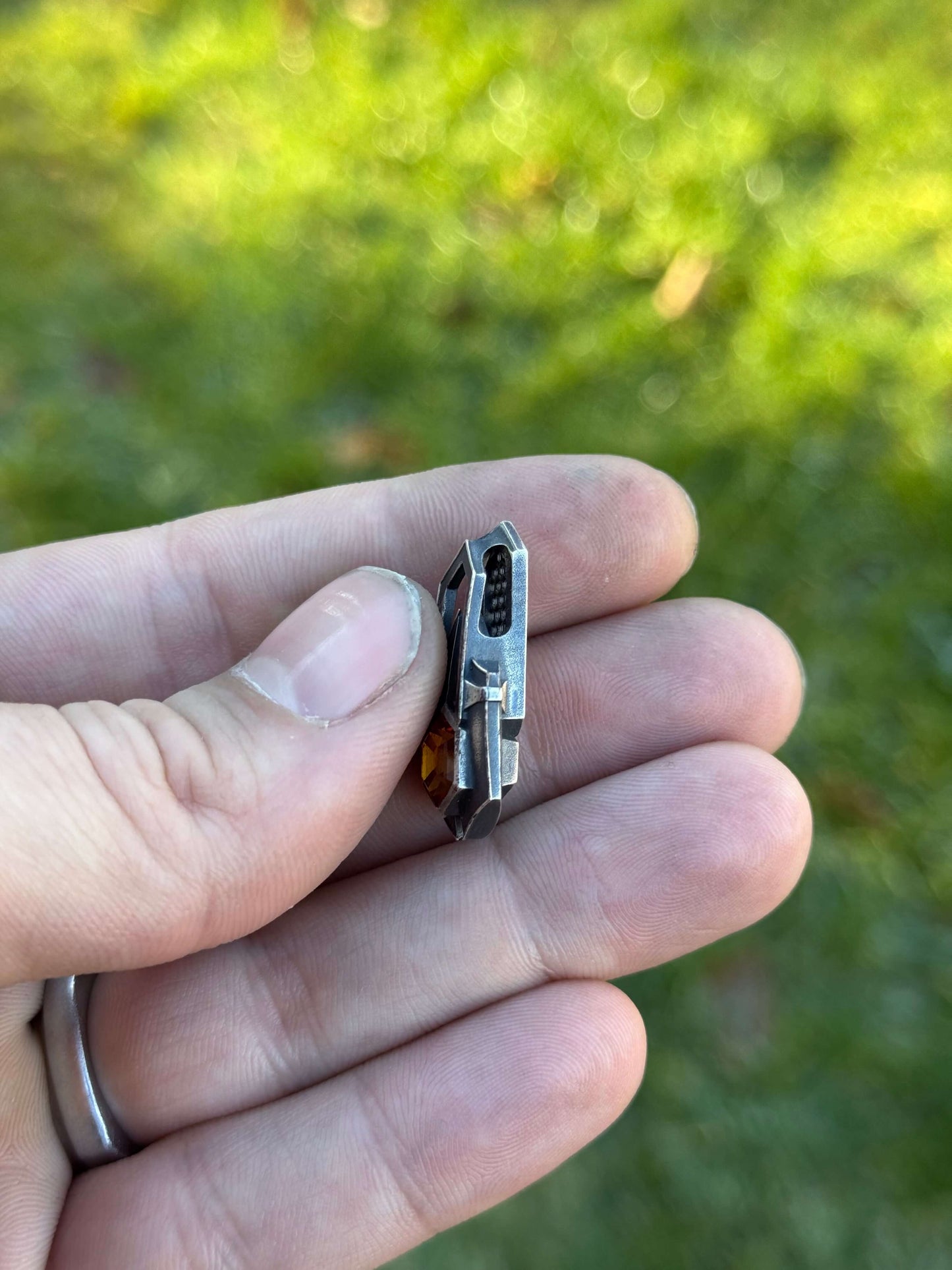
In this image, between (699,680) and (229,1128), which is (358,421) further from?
(229,1128)

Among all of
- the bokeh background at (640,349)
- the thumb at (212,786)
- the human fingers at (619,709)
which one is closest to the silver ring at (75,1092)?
the thumb at (212,786)

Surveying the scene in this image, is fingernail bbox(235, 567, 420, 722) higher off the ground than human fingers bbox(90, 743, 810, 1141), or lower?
higher

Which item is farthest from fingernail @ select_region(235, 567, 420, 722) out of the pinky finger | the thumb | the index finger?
the pinky finger

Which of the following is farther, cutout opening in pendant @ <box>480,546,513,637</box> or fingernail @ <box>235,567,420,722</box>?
cutout opening in pendant @ <box>480,546,513,637</box>

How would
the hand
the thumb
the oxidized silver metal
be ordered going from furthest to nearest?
the oxidized silver metal → the hand → the thumb

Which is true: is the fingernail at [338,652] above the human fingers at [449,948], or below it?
above

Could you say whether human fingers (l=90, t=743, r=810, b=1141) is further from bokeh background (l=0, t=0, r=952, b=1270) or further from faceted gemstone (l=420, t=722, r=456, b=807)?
bokeh background (l=0, t=0, r=952, b=1270)

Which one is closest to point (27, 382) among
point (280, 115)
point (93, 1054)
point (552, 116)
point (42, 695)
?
point (280, 115)

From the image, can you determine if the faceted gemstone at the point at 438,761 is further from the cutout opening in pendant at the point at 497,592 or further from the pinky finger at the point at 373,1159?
the pinky finger at the point at 373,1159

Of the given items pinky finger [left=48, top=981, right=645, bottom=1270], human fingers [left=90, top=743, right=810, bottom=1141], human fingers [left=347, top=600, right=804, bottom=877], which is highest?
human fingers [left=347, top=600, right=804, bottom=877]
